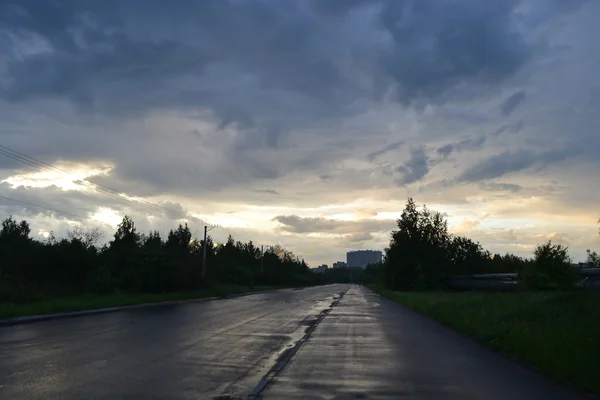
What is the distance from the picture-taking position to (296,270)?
16825 cm

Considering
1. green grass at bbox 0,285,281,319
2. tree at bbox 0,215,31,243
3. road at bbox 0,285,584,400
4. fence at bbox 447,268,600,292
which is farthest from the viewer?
tree at bbox 0,215,31,243

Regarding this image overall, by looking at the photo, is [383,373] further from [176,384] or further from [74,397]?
[74,397]

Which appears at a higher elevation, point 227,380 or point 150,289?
point 150,289

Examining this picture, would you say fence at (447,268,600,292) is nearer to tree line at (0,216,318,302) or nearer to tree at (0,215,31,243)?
tree line at (0,216,318,302)

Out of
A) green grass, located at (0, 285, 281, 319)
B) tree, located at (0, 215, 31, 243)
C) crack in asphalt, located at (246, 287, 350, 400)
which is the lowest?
crack in asphalt, located at (246, 287, 350, 400)

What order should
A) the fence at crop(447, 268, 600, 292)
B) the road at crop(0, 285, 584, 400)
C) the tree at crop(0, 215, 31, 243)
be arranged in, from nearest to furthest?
the road at crop(0, 285, 584, 400) < the fence at crop(447, 268, 600, 292) < the tree at crop(0, 215, 31, 243)

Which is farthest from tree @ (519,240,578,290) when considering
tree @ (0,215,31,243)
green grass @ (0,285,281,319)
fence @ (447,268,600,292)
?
tree @ (0,215,31,243)

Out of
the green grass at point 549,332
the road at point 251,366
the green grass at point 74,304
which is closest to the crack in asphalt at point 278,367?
the road at point 251,366

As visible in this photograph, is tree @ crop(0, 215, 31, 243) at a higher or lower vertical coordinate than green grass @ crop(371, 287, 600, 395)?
higher

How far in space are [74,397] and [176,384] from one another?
1791 mm

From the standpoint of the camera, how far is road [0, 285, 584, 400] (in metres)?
9.59

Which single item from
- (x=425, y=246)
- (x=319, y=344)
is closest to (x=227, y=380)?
(x=319, y=344)

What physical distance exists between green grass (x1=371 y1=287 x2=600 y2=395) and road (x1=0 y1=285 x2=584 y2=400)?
54 centimetres

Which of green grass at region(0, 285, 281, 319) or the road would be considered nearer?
the road
